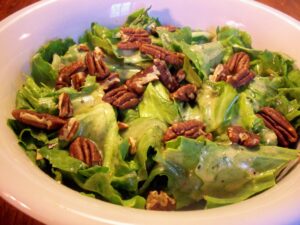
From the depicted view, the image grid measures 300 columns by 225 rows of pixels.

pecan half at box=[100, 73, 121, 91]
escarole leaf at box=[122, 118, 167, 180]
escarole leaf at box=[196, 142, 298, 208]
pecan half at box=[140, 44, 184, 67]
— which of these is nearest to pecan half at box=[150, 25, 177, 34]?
pecan half at box=[140, 44, 184, 67]

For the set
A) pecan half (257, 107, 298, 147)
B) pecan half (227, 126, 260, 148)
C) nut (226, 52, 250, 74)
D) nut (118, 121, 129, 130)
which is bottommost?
pecan half (257, 107, 298, 147)

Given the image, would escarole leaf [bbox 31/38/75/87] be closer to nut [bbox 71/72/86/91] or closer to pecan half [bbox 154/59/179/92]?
nut [bbox 71/72/86/91]

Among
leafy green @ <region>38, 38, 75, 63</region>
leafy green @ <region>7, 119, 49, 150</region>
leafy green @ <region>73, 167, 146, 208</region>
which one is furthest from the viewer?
leafy green @ <region>38, 38, 75, 63</region>

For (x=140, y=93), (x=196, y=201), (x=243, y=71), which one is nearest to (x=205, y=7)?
(x=243, y=71)

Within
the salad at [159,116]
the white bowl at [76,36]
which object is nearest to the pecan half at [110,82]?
the salad at [159,116]

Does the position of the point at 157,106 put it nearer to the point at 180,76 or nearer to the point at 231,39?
the point at 180,76

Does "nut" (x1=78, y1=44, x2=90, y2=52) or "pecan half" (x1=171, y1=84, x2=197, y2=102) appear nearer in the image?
"pecan half" (x1=171, y1=84, x2=197, y2=102)
